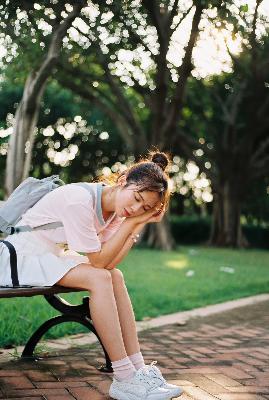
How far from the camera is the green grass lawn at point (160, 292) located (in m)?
5.09

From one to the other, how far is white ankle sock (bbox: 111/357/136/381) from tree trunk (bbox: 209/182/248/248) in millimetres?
19544

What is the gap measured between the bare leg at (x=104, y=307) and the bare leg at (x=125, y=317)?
161mm

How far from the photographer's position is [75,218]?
3.35m

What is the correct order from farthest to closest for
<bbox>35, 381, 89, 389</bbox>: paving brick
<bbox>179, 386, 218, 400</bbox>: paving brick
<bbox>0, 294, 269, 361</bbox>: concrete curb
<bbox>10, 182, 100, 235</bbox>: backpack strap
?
<bbox>0, 294, 269, 361</bbox>: concrete curb → <bbox>10, 182, 100, 235</bbox>: backpack strap → <bbox>35, 381, 89, 389</bbox>: paving brick → <bbox>179, 386, 218, 400</bbox>: paving brick

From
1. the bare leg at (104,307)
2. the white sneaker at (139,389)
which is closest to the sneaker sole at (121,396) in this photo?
the white sneaker at (139,389)

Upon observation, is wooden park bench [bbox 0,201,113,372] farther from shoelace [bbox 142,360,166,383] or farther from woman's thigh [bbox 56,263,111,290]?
shoelace [bbox 142,360,166,383]

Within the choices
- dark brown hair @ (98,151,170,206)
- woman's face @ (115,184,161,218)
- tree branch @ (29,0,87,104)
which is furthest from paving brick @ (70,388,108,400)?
tree branch @ (29,0,87,104)

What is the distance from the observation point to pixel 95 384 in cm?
349

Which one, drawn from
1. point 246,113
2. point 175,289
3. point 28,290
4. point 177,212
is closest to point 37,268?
point 28,290

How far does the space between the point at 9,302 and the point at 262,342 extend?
8.18 feet

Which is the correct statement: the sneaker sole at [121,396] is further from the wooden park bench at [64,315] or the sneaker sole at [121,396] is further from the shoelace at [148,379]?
the wooden park bench at [64,315]

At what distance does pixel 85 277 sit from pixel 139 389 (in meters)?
0.63

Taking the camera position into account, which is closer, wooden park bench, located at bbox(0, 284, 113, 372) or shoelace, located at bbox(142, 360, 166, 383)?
shoelace, located at bbox(142, 360, 166, 383)

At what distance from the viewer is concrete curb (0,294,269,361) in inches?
176
